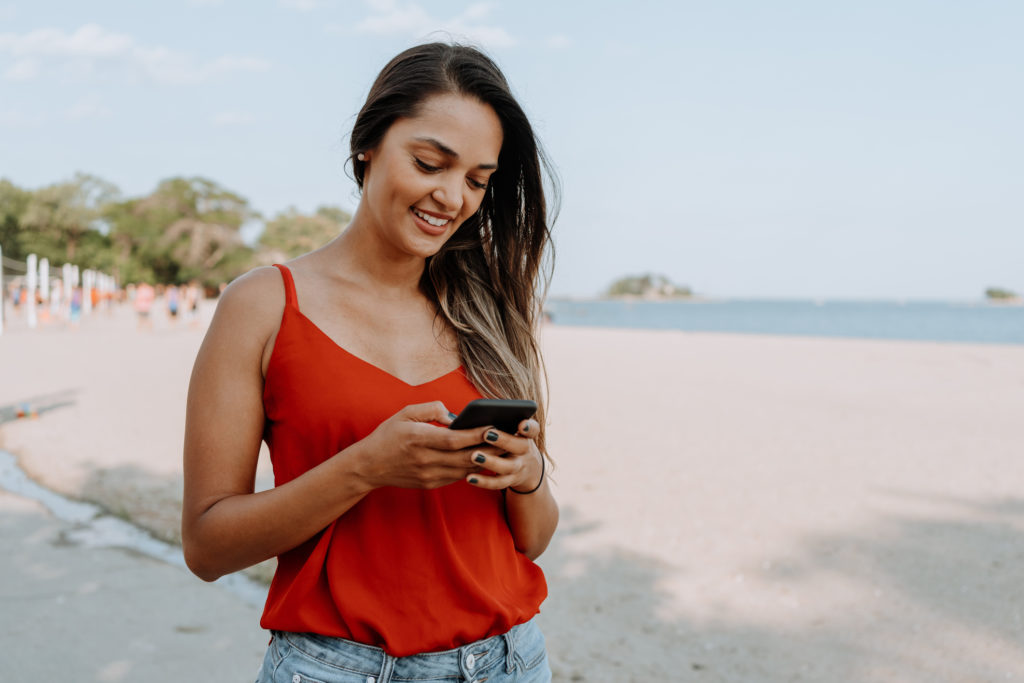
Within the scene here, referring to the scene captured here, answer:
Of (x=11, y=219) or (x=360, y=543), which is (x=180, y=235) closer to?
(x=11, y=219)

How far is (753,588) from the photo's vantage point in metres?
5.55

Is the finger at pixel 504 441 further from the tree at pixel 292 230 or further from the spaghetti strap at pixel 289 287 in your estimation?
the tree at pixel 292 230

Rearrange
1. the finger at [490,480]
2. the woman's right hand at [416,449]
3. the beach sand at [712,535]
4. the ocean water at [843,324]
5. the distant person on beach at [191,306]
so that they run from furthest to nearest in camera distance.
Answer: the ocean water at [843,324]
the distant person on beach at [191,306]
the beach sand at [712,535]
the finger at [490,480]
the woman's right hand at [416,449]

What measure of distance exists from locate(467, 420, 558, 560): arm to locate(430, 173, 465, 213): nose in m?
0.53

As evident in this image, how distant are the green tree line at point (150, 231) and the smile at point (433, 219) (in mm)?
Result: 64328

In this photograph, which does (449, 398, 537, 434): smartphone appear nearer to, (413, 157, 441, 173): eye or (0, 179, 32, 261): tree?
(413, 157, 441, 173): eye

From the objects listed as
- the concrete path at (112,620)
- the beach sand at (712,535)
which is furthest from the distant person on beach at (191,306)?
the concrete path at (112,620)

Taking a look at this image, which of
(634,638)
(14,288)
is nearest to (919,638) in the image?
(634,638)

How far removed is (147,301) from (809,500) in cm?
2470

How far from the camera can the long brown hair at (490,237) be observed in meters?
1.85

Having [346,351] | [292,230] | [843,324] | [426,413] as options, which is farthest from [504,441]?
[292,230]

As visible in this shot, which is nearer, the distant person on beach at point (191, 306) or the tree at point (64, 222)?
the distant person on beach at point (191, 306)

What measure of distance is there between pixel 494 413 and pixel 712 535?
551cm

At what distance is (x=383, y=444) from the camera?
1465 mm
